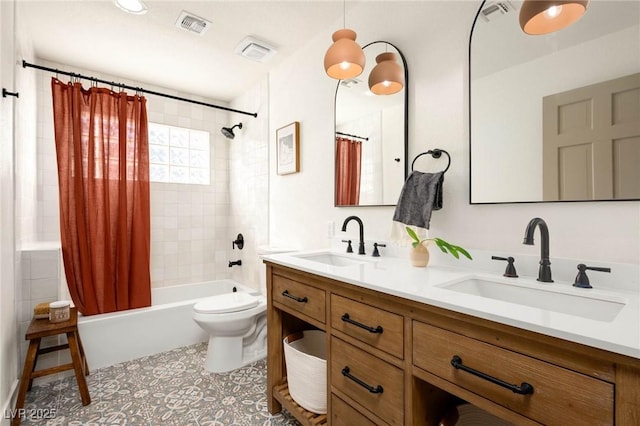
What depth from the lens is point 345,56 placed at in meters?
1.43

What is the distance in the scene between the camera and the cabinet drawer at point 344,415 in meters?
1.16

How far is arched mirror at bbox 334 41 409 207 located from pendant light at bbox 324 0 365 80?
0.97ft

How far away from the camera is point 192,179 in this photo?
3.38 meters

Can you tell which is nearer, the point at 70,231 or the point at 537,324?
the point at 537,324

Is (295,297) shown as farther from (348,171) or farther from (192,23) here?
(192,23)

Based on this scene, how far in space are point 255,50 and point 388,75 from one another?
1.33 m

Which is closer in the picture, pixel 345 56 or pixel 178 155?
pixel 345 56

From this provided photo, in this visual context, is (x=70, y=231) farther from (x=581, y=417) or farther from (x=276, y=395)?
(x=581, y=417)

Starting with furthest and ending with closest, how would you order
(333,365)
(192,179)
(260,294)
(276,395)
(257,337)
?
(192,179)
(260,294)
(257,337)
(276,395)
(333,365)

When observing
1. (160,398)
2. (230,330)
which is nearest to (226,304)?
(230,330)

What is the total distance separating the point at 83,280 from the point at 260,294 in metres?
1.40

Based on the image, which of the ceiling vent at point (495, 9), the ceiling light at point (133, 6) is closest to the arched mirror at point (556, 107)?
the ceiling vent at point (495, 9)

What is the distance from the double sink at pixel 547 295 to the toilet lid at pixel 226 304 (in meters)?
1.57

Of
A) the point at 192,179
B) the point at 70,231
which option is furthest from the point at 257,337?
the point at 192,179
